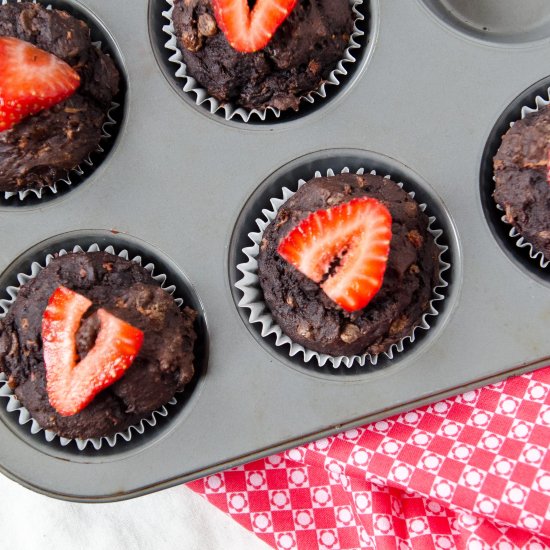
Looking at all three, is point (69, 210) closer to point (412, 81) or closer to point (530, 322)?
point (412, 81)

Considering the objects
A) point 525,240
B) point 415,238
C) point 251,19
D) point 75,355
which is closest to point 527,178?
point 525,240

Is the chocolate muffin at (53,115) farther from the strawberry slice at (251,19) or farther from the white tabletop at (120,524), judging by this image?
the white tabletop at (120,524)

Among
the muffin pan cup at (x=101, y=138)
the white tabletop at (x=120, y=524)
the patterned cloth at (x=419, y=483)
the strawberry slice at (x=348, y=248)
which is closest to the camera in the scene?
the strawberry slice at (x=348, y=248)

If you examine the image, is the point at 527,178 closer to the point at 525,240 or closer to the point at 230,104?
the point at 525,240

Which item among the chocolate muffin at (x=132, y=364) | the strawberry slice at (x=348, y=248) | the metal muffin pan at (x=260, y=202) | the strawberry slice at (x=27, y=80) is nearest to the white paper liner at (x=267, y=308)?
the metal muffin pan at (x=260, y=202)

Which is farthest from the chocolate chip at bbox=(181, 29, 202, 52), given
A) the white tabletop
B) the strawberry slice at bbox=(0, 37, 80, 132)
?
the white tabletop

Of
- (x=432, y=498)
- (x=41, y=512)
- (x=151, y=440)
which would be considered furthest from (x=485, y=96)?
(x=41, y=512)

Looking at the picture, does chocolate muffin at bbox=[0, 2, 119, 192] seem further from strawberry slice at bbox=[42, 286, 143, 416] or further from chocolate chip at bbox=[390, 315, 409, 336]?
chocolate chip at bbox=[390, 315, 409, 336]
